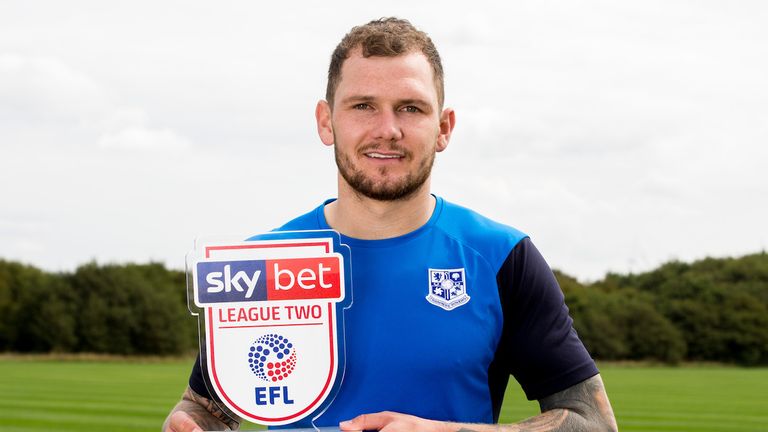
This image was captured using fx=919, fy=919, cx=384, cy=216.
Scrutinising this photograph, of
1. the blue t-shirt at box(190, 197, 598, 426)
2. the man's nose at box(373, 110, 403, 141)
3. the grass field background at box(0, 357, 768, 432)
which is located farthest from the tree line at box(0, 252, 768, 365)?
the man's nose at box(373, 110, 403, 141)

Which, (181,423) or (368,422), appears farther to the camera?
(181,423)

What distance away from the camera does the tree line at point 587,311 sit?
71.4m

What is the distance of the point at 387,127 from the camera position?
8.39 feet

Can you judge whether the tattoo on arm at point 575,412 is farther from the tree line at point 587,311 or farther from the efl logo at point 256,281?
the tree line at point 587,311

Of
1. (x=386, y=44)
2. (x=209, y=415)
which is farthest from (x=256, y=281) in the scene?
(x=386, y=44)

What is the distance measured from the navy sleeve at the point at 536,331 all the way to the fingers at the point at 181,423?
3.02ft

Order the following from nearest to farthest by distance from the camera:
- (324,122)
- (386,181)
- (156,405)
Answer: (386,181) < (324,122) < (156,405)

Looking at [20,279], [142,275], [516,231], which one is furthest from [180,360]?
[516,231]

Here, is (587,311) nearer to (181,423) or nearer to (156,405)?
(156,405)

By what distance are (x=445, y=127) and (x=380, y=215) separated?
34cm

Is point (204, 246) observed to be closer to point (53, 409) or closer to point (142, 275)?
point (53, 409)

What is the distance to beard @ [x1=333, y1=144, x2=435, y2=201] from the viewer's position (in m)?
2.65

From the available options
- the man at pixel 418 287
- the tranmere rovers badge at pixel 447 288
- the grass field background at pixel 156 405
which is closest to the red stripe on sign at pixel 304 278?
the man at pixel 418 287

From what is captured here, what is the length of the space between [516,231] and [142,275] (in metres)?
76.4
